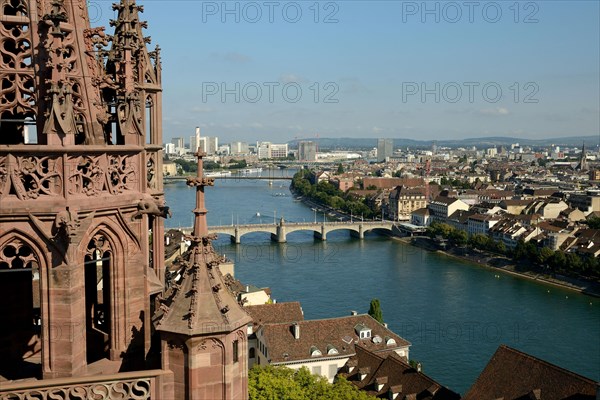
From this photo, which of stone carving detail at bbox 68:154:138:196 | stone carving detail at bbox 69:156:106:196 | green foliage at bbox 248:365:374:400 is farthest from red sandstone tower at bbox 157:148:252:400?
green foliage at bbox 248:365:374:400

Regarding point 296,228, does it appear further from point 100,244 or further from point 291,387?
point 100,244

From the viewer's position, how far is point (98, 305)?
5.45m

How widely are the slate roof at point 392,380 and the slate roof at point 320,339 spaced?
1.27m

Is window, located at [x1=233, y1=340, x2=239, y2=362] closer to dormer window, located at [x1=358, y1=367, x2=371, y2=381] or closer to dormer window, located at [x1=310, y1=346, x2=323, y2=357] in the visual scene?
dormer window, located at [x1=358, y1=367, x2=371, y2=381]

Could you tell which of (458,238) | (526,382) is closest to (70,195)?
(526,382)

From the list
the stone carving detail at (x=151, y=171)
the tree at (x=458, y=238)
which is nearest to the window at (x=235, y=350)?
the stone carving detail at (x=151, y=171)

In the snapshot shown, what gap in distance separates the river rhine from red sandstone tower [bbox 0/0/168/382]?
820 inches

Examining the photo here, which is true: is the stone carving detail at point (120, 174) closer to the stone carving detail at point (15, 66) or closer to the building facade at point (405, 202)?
the stone carving detail at point (15, 66)

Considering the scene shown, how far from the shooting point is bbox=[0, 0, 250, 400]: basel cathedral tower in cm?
404

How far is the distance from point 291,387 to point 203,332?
13.3 m

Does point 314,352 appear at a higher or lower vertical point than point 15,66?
lower

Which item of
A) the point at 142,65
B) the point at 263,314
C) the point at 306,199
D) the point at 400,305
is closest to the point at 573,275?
the point at 400,305

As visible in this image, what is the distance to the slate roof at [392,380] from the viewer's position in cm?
1877

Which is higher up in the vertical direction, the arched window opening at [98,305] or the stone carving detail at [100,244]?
the stone carving detail at [100,244]
